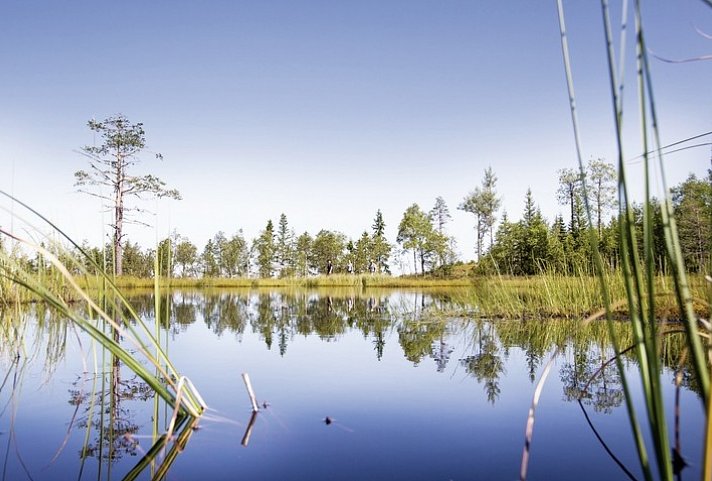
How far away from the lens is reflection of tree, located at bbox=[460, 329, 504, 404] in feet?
8.45

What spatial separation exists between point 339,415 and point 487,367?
151 centimetres

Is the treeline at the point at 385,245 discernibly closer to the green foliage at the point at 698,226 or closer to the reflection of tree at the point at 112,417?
the green foliage at the point at 698,226

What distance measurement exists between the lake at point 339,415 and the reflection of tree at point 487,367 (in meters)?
0.01

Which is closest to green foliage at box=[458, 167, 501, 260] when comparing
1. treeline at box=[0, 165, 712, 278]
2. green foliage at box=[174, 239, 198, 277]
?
treeline at box=[0, 165, 712, 278]

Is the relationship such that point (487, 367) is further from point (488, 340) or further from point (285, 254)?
point (285, 254)

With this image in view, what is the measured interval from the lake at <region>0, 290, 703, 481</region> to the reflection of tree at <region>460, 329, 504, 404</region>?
0.6 inches

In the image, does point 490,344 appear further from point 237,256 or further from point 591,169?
point 237,256

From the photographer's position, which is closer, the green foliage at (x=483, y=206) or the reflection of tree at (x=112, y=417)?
the reflection of tree at (x=112, y=417)

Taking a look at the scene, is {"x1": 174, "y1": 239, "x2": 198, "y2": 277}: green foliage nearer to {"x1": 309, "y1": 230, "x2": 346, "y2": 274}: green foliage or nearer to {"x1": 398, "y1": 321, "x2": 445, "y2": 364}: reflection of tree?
{"x1": 309, "y1": 230, "x2": 346, "y2": 274}: green foliage

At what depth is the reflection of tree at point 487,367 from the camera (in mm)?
2576

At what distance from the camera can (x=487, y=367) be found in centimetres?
317

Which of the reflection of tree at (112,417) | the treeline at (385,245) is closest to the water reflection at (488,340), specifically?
the reflection of tree at (112,417)

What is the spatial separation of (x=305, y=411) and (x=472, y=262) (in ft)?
152

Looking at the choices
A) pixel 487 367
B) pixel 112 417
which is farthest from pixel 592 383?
pixel 112 417
